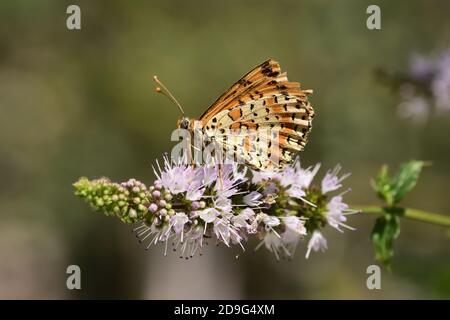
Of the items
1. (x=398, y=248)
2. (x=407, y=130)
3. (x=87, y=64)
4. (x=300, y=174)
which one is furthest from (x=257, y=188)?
(x=87, y=64)

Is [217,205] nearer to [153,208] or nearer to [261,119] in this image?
[153,208]

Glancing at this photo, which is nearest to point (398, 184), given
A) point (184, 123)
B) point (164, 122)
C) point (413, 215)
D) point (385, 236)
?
point (413, 215)

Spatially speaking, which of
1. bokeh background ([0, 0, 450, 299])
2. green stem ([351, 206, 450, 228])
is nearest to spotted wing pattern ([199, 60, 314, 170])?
green stem ([351, 206, 450, 228])

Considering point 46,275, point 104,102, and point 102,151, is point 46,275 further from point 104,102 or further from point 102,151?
point 104,102

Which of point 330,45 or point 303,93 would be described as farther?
point 330,45

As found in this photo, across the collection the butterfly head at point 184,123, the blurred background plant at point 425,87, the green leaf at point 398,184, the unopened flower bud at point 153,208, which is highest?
the blurred background plant at point 425,87

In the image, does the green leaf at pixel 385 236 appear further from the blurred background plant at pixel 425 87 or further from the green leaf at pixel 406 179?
the blurred background plant at pixel 425 87

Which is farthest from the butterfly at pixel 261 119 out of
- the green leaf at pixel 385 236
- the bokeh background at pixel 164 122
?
the bokeh background at pixel 164 122
